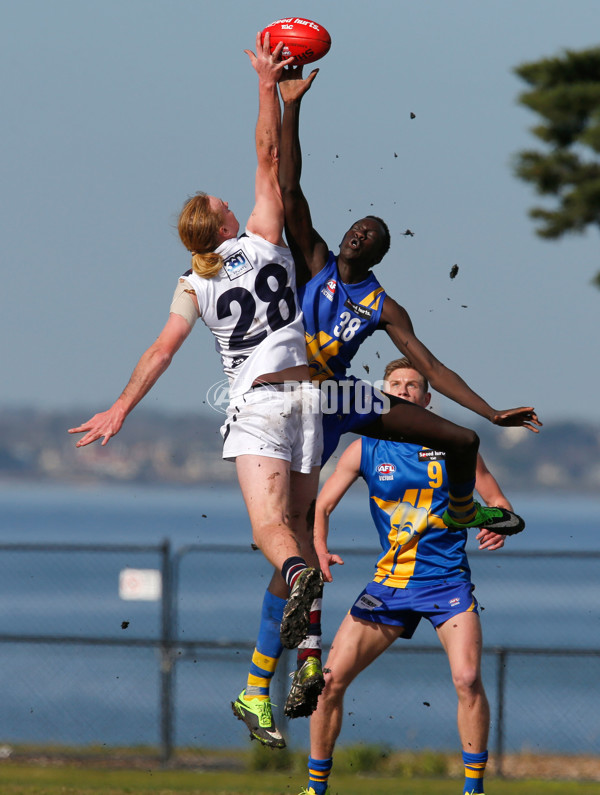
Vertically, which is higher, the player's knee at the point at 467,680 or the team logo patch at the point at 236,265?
the team logo patch at the point at 236,265

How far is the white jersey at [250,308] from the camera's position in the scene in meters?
5.98

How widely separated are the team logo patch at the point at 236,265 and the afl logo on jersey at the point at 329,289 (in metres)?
0.58

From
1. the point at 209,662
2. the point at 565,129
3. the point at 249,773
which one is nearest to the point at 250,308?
the point at 249,773

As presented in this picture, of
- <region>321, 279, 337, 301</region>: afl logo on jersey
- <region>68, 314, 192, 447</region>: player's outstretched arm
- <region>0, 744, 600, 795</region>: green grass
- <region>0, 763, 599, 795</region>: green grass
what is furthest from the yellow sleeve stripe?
<region>0, 744, 600, 795</region>: green grass

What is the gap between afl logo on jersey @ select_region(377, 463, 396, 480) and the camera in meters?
7.61

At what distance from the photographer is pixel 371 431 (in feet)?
20.7

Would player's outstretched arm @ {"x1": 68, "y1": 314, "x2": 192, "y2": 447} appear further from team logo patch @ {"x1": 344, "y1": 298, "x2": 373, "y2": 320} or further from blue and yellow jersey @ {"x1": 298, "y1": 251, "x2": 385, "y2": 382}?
team logo patch @ {"x1": 344, "y1": 298, "x2": 373, "y2": 320}

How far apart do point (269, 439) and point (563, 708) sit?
2915cm

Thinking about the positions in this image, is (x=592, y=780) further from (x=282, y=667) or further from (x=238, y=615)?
(x=238, y=615)

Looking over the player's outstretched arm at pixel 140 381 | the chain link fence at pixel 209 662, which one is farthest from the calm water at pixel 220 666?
the player's outstretched arm at pixel 140 381

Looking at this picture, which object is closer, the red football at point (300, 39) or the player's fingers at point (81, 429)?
the player's fingers at point (81, 429)

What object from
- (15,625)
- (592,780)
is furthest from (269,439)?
(15,625)

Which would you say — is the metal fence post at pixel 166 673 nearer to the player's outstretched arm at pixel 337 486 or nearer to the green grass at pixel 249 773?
the green grass at pixel 249 773

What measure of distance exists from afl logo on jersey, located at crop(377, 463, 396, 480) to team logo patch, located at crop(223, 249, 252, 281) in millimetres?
2153
